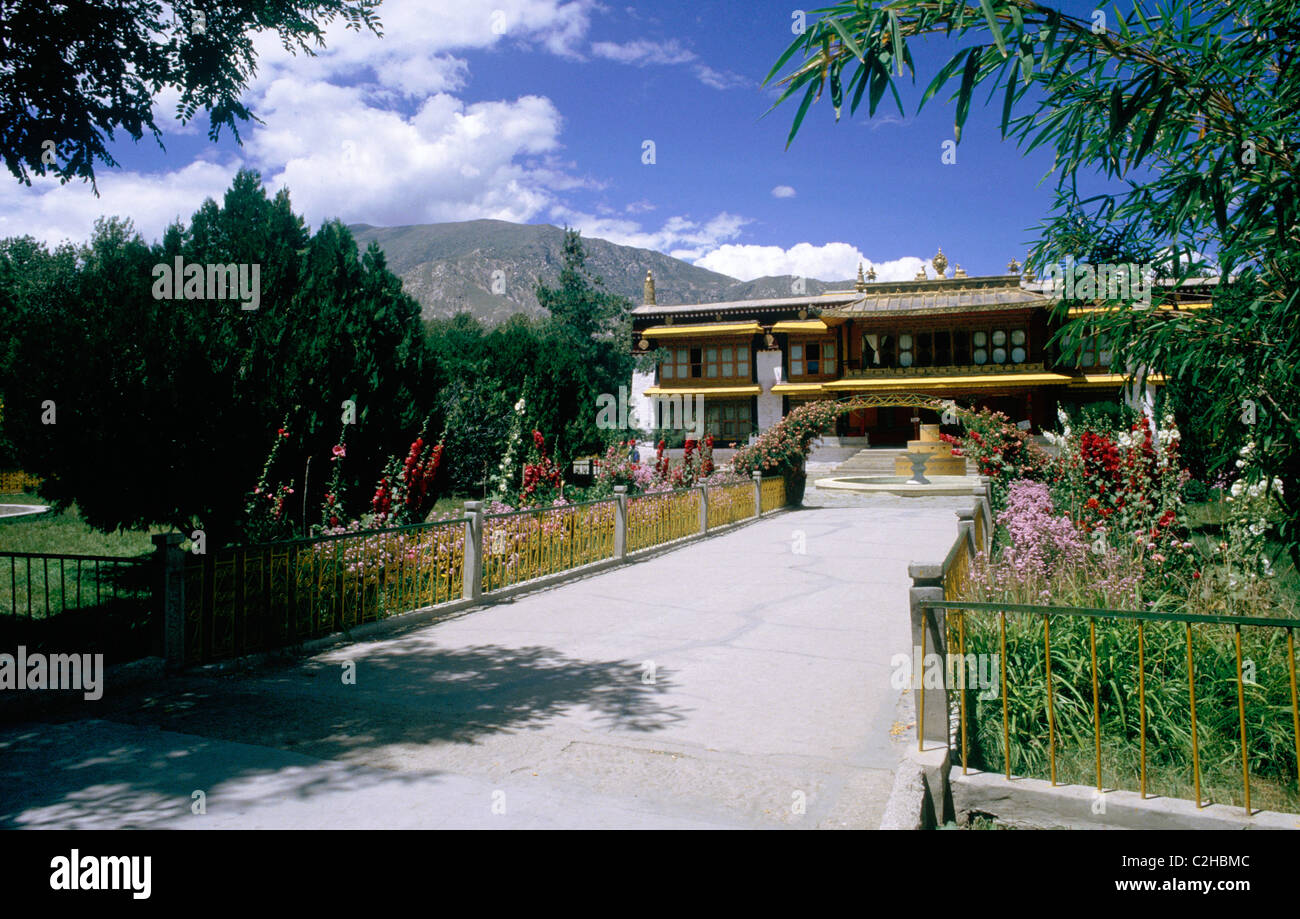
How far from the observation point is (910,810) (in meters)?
Answer: 3.65

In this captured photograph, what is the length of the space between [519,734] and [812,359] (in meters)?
37.6

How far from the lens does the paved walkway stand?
3854 millimetres

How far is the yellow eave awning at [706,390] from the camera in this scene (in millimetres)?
41312

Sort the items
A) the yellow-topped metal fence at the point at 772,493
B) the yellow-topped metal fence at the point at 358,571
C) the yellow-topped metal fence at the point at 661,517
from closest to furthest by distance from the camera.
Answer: the yellow-topped metal fence at the point at 358,571
the yellow-topped metal fence at the point at 661,517
the yellow-topped metal fence at the point at 772,493

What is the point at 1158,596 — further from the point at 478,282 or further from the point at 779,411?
the point at 478,282

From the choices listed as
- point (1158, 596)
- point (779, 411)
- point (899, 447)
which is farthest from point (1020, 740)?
point (779, 411)

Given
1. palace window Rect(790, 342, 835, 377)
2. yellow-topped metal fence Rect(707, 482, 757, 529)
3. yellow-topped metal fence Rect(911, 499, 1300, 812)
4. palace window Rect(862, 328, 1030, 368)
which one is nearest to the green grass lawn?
yellow-topped metal fence Rect(707, 482, 757, 529)

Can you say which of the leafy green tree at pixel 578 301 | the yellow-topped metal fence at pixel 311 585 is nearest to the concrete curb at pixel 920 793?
the yellow-topped metal fence at pixel 311 585

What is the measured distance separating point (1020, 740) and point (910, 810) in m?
1.37

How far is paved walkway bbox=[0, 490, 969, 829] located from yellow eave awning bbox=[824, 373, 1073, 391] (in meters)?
30.0

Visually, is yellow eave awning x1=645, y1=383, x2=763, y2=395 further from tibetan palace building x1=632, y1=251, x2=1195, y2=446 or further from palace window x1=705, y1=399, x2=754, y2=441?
palace window x1=705, y1=399, x2=754, y2=441

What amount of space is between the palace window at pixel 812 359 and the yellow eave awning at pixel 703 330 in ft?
7.24

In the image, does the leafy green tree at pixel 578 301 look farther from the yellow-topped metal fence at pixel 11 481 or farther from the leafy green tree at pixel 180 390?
the leafy green tree at pixel 180 390

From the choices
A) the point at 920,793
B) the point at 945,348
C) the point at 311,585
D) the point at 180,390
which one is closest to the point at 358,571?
the point at 311,585
